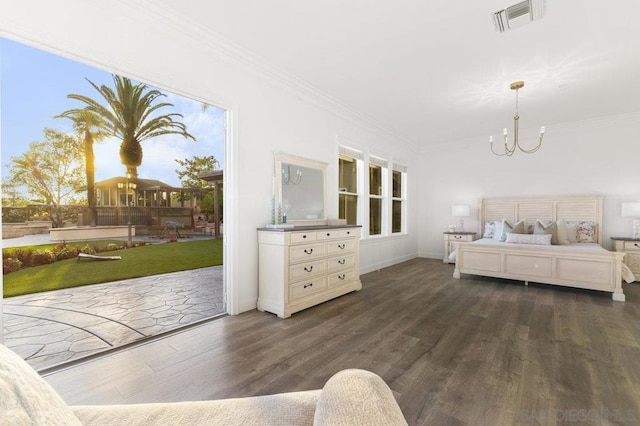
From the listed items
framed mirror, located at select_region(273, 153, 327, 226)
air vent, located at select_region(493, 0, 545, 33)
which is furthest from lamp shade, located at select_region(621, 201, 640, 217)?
framed mirror, located at select_region(273, 153, 327, 226)

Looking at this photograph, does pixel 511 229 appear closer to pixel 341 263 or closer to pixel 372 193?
pixel 372 193

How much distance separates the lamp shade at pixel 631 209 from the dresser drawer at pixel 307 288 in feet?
17.6

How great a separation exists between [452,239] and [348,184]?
2.97 m

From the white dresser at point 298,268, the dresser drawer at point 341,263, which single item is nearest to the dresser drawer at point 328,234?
the white dresser at point 298,268

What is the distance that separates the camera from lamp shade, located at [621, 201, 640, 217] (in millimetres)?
4703

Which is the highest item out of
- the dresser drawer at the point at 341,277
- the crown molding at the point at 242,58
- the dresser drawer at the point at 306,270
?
the crown molding at the point at 242,58

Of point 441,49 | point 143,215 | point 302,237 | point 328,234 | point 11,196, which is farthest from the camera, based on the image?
point 143,215

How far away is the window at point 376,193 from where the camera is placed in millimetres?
5762

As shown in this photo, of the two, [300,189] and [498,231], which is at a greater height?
[300,189]

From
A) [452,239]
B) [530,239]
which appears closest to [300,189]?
[530,239]

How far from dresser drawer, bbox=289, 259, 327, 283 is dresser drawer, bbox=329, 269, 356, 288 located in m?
0.18

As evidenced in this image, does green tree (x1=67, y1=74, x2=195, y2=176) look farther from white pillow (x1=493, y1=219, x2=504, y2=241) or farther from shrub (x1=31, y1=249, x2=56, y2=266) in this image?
white pillow (x1=493, y1=219, x2=504, y2=241)

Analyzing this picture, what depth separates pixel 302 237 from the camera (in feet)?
10.9

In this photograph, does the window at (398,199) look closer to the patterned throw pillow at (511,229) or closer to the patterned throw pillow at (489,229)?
the patterned throw pillow at (489,229)
